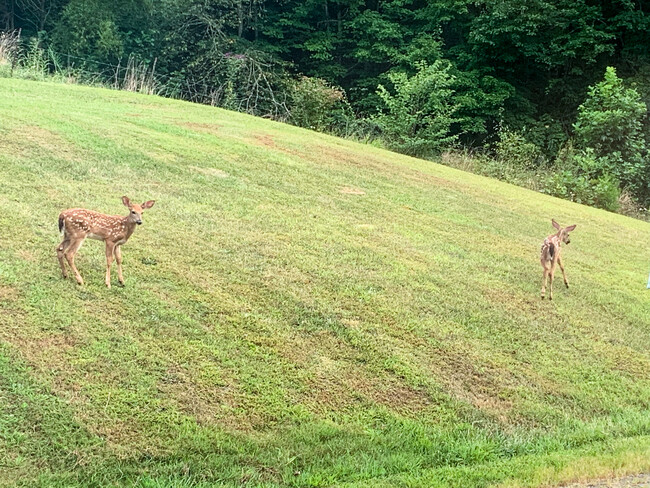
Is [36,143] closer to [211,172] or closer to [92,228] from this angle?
[211,172]

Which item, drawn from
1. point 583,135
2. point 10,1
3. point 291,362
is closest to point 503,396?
point 291,362

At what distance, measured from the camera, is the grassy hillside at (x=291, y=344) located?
10.3 feet

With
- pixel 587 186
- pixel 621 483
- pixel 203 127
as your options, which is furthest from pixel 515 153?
pixel 621 483

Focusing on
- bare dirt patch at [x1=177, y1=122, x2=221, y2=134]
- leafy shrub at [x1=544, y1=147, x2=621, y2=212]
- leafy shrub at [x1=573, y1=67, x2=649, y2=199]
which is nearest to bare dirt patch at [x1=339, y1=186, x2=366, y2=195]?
bare dirt patch at [x1=177, y1=122, x2=221, y2=134]

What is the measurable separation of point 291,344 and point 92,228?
57.1 inches

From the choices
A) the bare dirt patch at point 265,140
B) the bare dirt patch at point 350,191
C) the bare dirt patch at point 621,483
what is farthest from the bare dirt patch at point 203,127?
the bare dirt patch at point 621,483

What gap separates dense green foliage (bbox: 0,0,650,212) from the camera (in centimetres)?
1778

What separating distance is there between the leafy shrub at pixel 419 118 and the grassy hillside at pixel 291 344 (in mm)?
8765

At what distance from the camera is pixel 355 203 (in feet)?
25.9

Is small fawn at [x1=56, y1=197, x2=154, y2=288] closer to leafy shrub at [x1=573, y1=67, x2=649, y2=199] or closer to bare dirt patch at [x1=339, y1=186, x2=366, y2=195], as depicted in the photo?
bare dirt patch at [x1=339, y1=186, x2=366, y2=195]

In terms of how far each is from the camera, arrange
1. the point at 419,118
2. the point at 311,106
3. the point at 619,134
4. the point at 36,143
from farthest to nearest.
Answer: the point at 419,118 < the point at 619,134 < the point at 311,106 < the point at 36,143

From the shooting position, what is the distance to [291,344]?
4.14m

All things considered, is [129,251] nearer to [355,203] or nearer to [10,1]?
[355,203]

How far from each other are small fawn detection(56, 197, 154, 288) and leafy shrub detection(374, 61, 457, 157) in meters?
12.4
